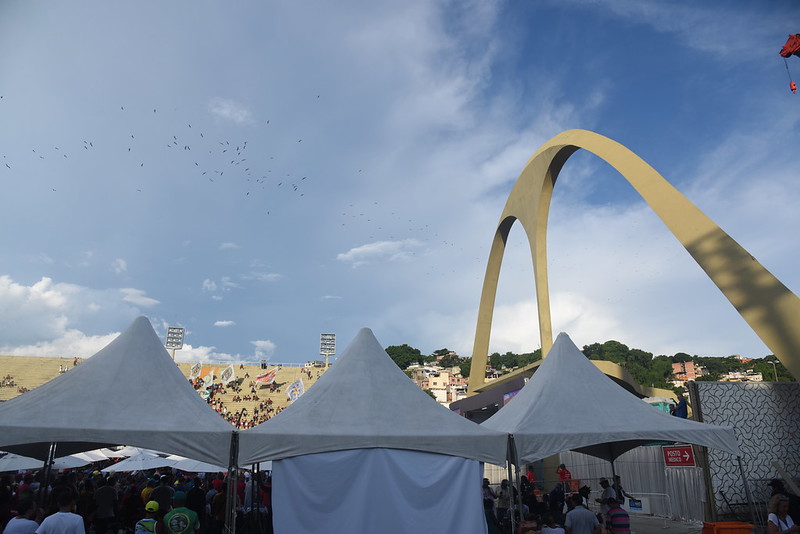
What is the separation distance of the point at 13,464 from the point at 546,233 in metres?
24.2

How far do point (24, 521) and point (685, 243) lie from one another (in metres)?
15.1

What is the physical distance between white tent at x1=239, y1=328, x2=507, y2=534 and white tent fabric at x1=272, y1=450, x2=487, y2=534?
1cm

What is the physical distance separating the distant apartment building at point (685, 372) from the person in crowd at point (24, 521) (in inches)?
5381

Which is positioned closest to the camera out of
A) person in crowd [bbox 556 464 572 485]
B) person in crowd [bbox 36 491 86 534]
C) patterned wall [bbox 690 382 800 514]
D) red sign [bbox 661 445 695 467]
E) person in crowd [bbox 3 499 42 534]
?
person in crowd [bbox 36 491 86 534]

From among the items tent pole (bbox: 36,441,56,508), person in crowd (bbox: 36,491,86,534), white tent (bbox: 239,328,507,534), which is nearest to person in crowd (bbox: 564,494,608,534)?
white tent (bbox: 239,328,507,534)

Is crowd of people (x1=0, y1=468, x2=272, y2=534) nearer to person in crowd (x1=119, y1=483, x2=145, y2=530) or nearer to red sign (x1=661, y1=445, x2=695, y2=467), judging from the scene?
person in crowd (x1=119, y1=483, x2=145, y2=530)

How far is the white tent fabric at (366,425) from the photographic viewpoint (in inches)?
265

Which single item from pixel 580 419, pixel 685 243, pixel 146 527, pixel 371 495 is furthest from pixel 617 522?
pixel 685 243

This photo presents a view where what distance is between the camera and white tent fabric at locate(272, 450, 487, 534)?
659 centimetres

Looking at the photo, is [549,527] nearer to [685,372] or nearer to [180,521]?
[180,521]

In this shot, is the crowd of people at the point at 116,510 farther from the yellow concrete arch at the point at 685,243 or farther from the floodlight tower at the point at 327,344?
the floodlight tower at the point at 327,344

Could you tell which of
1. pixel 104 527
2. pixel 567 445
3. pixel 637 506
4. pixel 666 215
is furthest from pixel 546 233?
pixel 104 527

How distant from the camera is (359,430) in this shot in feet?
22.7

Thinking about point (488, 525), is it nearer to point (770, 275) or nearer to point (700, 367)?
point (770, 275)
